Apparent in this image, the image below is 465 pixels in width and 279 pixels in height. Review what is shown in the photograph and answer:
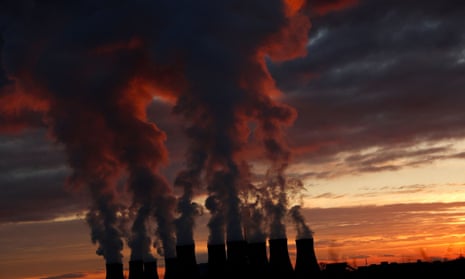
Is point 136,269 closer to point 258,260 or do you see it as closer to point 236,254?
point 258,260

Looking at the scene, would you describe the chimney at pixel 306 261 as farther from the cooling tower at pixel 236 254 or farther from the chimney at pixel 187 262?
the chimney at pixel 187 262

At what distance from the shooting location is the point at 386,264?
280ft

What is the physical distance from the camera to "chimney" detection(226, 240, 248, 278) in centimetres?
7531

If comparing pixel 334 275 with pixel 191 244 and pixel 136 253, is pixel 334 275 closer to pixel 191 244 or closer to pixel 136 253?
pixel 191 244

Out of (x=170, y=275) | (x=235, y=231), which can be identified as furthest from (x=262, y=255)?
(x=170, y=275)

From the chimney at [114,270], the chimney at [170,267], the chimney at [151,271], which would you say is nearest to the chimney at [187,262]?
the chimney at [170,267]

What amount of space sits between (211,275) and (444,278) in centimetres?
2059

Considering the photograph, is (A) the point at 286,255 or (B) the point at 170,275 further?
(B) the point at 170,275

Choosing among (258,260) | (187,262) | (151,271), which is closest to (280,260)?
(258,260)

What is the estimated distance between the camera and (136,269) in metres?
94.8

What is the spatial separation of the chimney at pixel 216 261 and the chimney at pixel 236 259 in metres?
0.58

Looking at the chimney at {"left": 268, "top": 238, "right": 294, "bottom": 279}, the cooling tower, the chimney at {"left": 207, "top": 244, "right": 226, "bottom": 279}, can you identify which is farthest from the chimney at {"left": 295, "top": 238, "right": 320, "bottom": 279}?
the chimney at {"left": 207, "top": 244, "right": 226, "bottom": 279}

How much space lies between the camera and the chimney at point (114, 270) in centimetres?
9506

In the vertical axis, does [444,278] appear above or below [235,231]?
below
